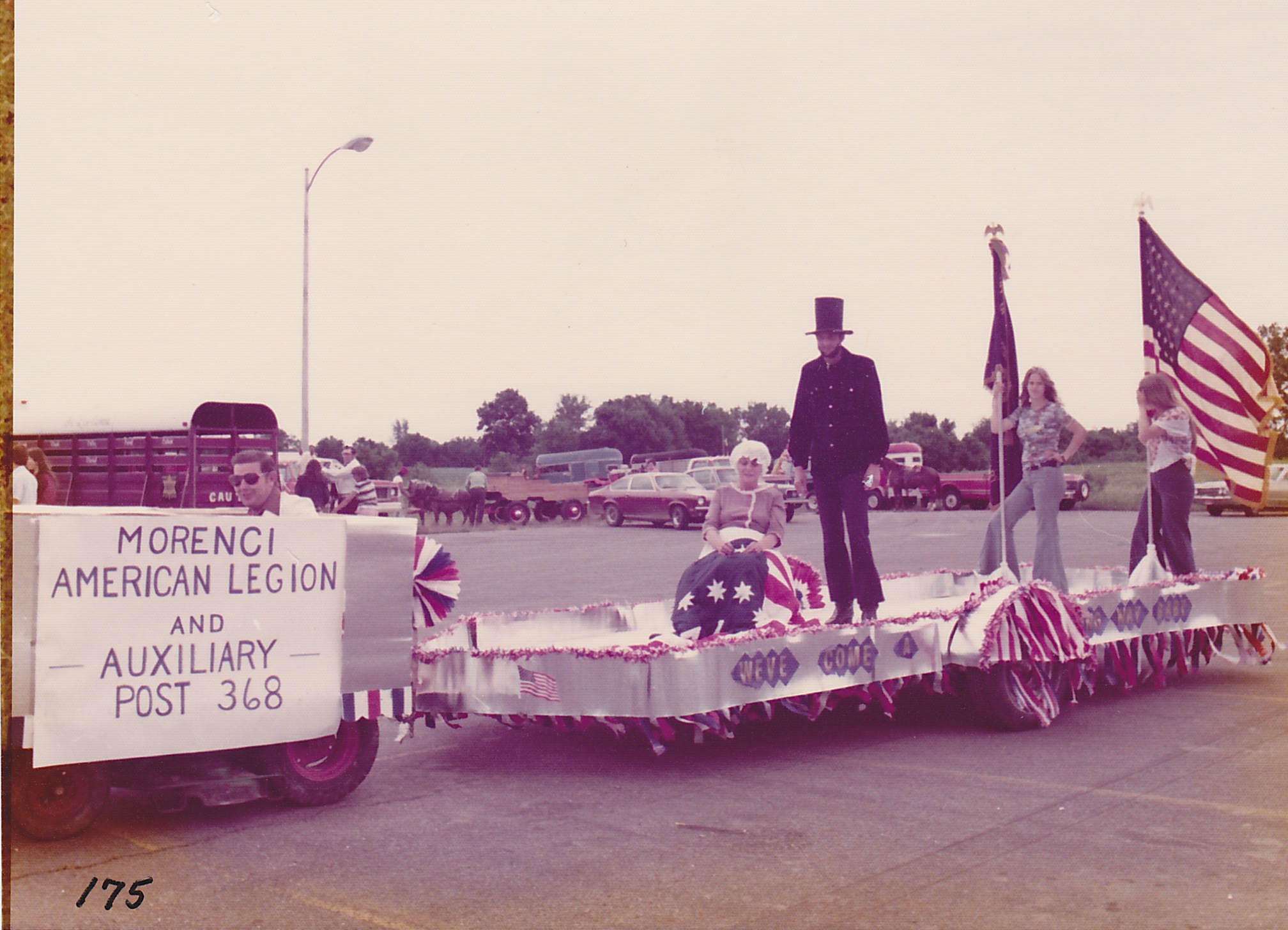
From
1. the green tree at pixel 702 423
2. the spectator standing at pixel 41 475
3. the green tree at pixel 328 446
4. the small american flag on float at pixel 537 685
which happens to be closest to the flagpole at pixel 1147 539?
the small american flag on float at pixel 537 685

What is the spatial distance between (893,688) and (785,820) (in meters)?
1.68

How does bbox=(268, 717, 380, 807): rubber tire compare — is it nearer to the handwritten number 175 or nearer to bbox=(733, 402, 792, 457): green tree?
the handwritten number 175

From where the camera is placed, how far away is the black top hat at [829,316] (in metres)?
7.17

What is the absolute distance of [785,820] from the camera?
4.93 m

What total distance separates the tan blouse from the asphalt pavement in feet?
3.61

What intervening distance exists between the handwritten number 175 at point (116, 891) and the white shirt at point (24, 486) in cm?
580

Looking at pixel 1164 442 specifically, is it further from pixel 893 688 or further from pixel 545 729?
pixel 545 729

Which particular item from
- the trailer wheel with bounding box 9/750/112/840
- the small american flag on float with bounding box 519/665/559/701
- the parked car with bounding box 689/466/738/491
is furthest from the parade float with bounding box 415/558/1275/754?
the parked car with bounding box 689/466/738/491

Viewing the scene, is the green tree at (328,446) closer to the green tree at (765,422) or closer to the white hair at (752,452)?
the green tree at (765,422)

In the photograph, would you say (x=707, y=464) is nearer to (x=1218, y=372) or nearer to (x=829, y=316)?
(x=1218, y=372)

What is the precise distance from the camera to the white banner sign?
435 cm

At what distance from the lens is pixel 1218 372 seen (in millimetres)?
8781

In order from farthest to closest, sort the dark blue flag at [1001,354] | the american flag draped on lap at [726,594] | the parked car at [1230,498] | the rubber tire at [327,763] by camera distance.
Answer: the parked car at [1230,498], the dark blue flag at [1001,354], the american flag draped on lap at [726,594], the rubber tire at [327,763]

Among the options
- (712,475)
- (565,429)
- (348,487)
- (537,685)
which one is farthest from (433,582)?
(565,429)
